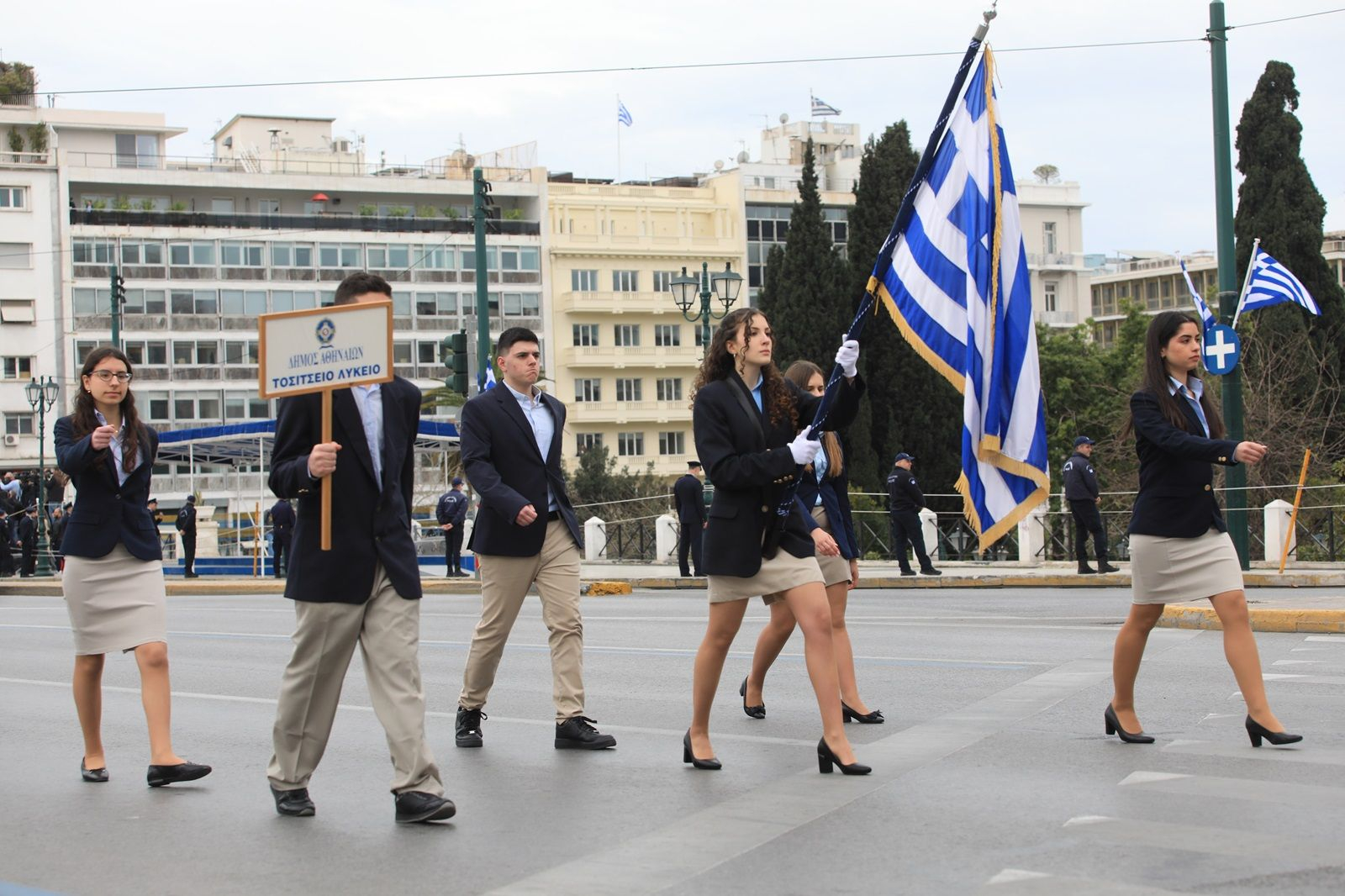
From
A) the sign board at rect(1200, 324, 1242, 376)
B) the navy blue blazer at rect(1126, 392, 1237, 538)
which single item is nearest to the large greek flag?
the navy blue blazer at rect(1126, 392, 1237, 538)

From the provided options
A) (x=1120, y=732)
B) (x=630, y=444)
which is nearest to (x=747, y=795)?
(x=1120, y=732)

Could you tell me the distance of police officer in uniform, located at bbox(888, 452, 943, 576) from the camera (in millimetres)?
24484

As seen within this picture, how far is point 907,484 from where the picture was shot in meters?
24.4

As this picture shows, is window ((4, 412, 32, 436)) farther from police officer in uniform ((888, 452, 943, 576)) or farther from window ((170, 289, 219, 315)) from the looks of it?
police officer in uniform ((888, 452, 943, 576))

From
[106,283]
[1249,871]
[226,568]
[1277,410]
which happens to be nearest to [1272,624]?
[1249,871]

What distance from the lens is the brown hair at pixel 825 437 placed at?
29.5 ft

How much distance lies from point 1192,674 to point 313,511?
6.16m

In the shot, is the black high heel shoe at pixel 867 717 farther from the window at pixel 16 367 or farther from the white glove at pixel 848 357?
the window at pixel 16 367

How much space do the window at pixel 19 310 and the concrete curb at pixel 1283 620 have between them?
3023 inches

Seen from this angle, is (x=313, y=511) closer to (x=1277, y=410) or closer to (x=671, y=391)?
(x=1277, y=410)

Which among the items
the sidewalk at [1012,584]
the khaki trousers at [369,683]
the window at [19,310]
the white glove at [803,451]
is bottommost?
the sidewalk at [1012,584]

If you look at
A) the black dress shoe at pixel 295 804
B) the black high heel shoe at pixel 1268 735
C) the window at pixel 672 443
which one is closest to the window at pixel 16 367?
the window at pixel 672 443

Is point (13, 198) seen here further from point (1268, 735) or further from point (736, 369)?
point (1268, 735)

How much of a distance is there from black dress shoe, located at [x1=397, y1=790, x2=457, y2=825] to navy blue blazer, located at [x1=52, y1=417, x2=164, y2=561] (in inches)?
74.7
